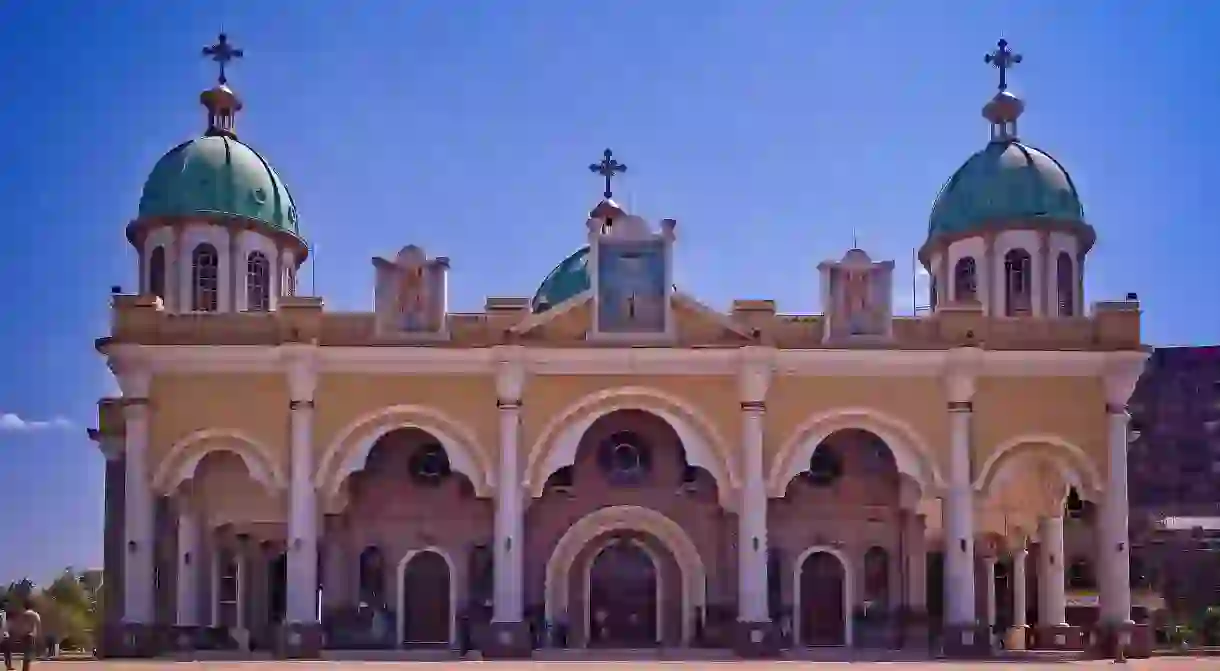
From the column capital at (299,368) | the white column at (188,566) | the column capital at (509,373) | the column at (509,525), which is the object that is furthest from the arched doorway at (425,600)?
the column capital at (299,368)

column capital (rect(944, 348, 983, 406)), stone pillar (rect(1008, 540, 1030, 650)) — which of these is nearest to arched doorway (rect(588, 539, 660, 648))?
column capital (rect(944, 348, 983, 406))

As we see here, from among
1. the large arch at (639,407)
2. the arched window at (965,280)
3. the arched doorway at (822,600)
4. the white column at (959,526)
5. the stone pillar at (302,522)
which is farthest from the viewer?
the arched window at (965,280)

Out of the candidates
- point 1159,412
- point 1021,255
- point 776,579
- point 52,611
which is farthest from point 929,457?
point 1159,412

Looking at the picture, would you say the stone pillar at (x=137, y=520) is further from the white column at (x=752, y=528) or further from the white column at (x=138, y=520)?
the white column at (x=752, y=528)

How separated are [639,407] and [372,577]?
24.0 ft

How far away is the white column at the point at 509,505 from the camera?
32.8m

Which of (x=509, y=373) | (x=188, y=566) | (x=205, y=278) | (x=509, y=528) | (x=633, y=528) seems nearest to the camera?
(x=509, y=528)

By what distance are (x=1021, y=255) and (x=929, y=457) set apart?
6902 millimetres

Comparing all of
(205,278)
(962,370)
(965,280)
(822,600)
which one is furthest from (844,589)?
(205,278)

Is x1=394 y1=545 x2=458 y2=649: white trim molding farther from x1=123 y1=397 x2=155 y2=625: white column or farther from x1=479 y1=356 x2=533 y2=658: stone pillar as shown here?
x1=123 y1=397 x2=155 y2=625: white column

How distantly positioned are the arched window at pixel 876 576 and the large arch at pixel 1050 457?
3.46 meters

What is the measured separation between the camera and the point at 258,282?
3825cm

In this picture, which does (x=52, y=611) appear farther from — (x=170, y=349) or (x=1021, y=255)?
(x=1021, y=255)

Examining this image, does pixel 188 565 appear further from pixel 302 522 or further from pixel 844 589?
pixel 844 589
